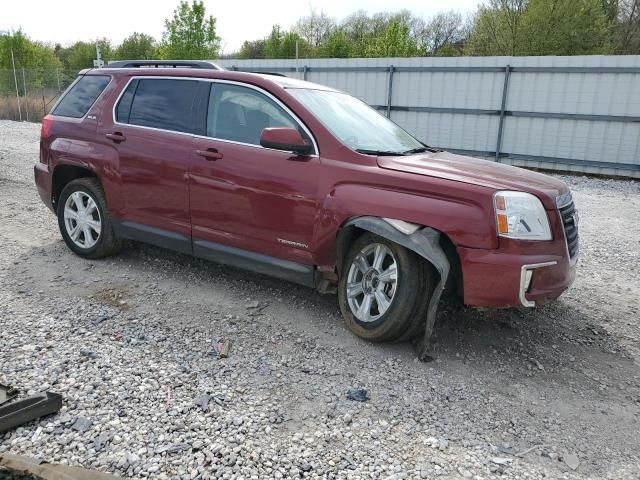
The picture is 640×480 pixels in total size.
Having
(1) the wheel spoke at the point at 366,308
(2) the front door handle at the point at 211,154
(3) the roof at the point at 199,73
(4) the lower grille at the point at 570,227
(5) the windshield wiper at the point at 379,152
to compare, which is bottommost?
(1) the wheel spoke at the point at 366,308

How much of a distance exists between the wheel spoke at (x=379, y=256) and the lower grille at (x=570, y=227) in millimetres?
1191

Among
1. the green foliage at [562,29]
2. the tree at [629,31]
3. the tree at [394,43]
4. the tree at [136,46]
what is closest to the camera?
the green foliage at [562,29]

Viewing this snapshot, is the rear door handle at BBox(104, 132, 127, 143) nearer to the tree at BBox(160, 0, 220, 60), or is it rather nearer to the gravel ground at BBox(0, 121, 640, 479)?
the gravel ground at BBox(0, 121, 640, 479)

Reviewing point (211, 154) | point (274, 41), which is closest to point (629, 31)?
point (274, 41)

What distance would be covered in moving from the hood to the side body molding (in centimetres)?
40

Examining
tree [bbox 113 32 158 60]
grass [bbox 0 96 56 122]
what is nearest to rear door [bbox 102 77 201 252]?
grass [bbox 0 96 56 122]

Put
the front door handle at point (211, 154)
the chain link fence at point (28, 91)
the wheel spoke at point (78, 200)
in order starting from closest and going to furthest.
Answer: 1. the front door handle at point (211, 154)
2. the wheel spoke at point (78, 200)
3. the chain link fence at point (28, 91)

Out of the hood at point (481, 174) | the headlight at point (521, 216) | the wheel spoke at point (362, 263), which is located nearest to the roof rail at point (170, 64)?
the hood at point (481, 174)

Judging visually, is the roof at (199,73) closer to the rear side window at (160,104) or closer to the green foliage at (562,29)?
the rear side window at (160,104)

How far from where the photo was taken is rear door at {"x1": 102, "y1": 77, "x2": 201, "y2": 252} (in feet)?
15.1

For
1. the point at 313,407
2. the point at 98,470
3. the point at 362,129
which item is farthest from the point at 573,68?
the point at 98,470

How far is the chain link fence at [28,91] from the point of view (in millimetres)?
25625

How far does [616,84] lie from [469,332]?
11.1 m

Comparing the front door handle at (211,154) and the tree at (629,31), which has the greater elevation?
the tree at (629,31)
